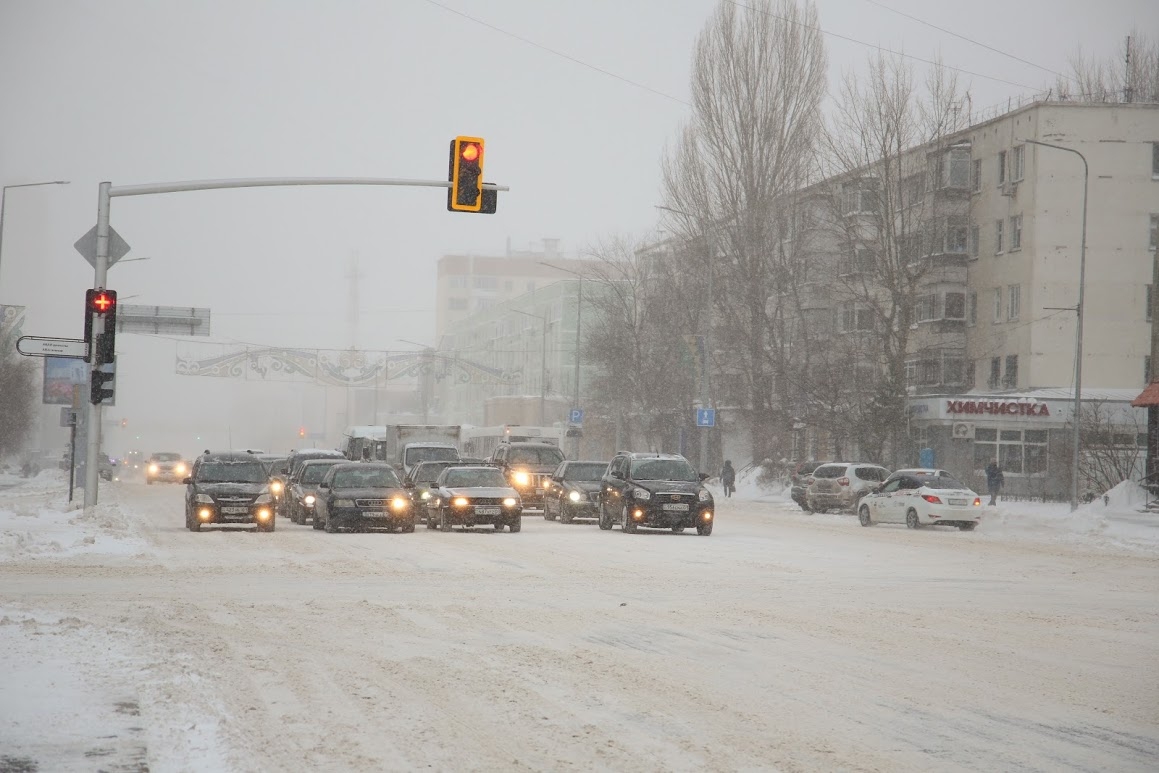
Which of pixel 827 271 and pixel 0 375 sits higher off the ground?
pixel 827 271

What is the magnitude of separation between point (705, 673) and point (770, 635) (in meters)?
2.57

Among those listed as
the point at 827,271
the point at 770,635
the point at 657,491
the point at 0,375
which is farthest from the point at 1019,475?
the point at 770,635

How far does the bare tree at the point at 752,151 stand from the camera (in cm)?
6006

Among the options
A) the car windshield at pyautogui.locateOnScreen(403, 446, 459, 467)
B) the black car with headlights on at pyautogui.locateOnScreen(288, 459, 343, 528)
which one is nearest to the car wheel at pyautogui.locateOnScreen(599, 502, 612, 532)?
the black car with headlights on at pyautogui.locateOnScreen(288, 459, 343, 528)

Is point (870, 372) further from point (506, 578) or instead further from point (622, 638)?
point (622, 638)

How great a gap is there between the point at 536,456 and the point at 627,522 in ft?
40.6

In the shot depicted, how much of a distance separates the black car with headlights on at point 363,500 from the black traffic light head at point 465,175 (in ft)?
32.7

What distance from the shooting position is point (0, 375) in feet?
205

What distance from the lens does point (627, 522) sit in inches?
1249

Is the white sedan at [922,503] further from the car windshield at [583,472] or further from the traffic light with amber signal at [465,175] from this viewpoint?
the traffic light with amber signal at [465,175]

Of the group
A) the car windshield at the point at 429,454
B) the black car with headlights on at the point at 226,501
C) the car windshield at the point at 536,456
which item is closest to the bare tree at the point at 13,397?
the car windshield at the point at 429,454

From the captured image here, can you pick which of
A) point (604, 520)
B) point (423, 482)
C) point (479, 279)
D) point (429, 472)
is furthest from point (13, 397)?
point (479, 279)

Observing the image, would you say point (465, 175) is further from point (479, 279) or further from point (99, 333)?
point (479, 279)

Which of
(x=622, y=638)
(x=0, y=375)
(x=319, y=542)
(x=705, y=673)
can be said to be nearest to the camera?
(x=705, y=673)
